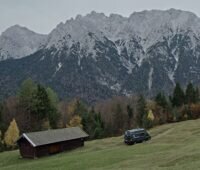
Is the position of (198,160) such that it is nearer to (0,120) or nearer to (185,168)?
(185,168)

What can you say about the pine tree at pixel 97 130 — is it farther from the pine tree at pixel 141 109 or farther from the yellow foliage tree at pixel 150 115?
the pine tree at pixel 141 109

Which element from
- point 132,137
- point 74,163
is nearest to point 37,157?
point 132,137

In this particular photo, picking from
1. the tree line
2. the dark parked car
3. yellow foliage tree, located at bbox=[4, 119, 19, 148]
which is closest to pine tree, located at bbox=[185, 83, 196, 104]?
the tree line

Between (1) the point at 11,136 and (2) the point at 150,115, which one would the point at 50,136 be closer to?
(1) the point at 11,136

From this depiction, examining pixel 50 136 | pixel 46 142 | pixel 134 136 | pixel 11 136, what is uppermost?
pixel 50 136

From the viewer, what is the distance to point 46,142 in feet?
235

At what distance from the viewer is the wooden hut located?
70.7 m

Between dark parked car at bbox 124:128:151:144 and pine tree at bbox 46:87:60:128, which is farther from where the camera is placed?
pine tree at bbox 46:87:60:128

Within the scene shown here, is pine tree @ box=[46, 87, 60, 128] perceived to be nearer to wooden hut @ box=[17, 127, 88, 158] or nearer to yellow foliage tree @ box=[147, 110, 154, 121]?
yellow foliage tree @ box=[147, 110, 154, 121]

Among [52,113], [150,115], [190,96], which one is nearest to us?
[52,113]

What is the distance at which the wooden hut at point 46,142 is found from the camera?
70688 millimetres

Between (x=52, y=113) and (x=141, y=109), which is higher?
(x=52, y=113)

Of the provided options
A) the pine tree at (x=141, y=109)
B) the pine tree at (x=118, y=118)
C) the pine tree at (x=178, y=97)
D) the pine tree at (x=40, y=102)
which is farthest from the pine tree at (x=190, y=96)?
the pine tree at (x=40, y=102)

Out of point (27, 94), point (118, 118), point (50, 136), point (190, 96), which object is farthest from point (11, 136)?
point (190, 96)
